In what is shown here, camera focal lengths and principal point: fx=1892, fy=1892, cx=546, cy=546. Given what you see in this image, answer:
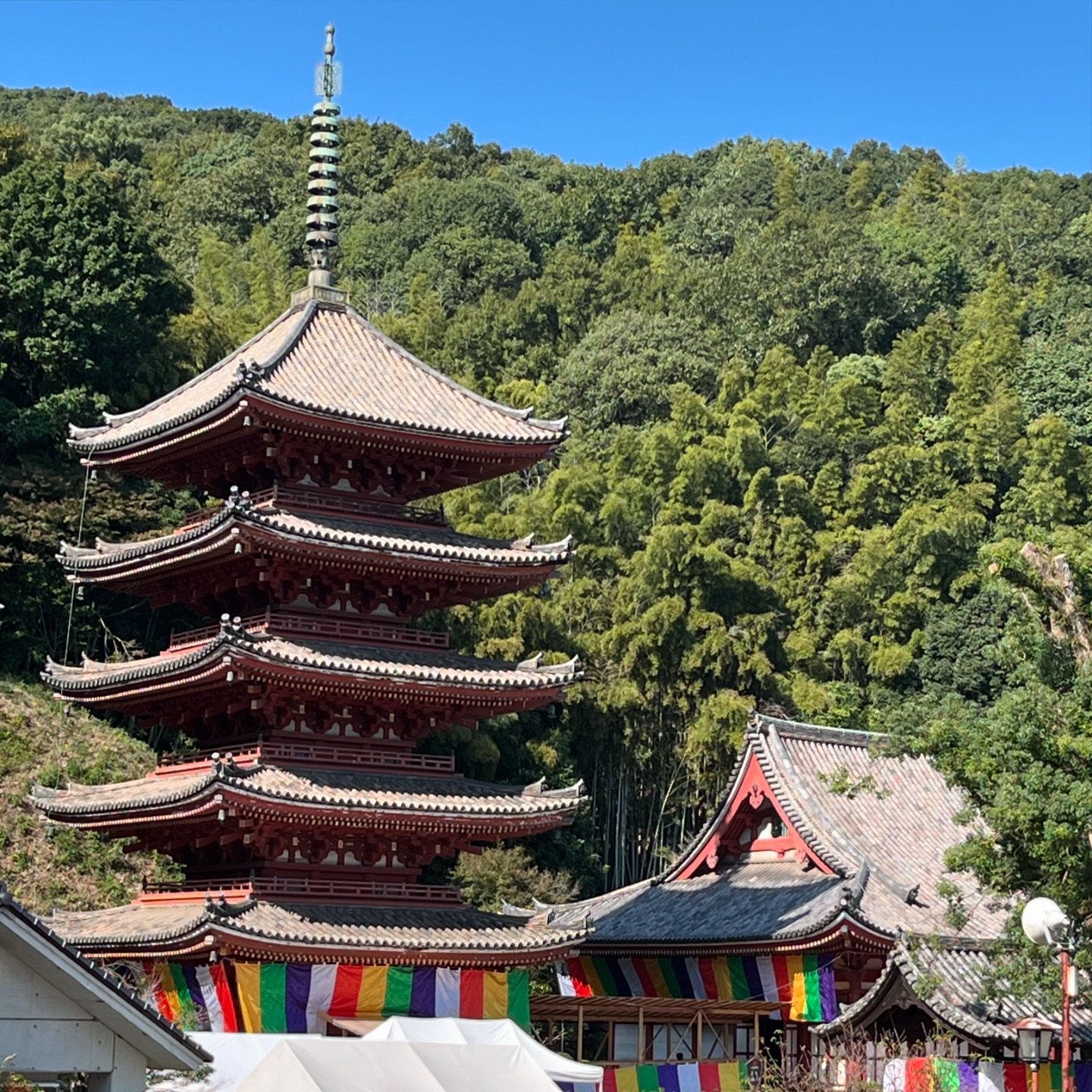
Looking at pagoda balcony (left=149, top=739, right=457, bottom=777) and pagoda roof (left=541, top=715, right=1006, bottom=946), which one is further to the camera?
pagoda roof (left=541, top=715, right=1006, bottom=946)

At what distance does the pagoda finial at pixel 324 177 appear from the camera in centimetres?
3166

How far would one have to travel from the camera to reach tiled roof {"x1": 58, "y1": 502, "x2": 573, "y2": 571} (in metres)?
27.2

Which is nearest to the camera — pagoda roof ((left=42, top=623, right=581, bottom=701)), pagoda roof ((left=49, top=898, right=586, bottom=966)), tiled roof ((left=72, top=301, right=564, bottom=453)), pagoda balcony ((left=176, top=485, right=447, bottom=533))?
pagoda roof ((left=49, top=898, right=586, bottom=966))

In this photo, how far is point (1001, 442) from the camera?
208ft

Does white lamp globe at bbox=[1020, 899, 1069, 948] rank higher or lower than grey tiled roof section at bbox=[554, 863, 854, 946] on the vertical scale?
higher

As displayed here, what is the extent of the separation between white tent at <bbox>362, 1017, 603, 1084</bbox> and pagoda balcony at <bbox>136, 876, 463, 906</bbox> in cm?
336

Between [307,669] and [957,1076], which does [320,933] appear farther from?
[957,1076]

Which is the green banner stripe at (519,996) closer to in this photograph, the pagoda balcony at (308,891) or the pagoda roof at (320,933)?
the pagoda roof at (320,933)

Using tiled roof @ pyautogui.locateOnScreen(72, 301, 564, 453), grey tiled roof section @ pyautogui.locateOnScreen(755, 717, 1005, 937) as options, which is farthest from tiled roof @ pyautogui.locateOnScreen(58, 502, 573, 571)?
Result: grey tiled roof section @ pyautogui.locateOnScreen(755, 717, 1005, 937)

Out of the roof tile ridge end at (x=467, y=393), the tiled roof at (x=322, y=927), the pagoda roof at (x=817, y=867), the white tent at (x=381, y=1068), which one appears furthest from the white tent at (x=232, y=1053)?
the roof tile ridge end at (x=467, y=393)

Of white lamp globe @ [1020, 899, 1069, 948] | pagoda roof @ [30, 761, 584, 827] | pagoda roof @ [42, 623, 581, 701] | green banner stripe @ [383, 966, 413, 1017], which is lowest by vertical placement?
green banner stripe @ [383, 966, 413, 1017]

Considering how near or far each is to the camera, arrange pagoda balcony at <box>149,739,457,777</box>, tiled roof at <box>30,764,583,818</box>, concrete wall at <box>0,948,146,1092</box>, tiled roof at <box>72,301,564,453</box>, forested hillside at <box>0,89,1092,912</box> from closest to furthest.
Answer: concrete wall at <box>0,948,146,1092</box>
tiled roof at <box>30,764,583,818</box>
pagoda balcony at <box>149,739,457,777</box>
tiled roof at <box>72,301,564,453</box>
forested hillside at <box>0,89,1092,912</box>

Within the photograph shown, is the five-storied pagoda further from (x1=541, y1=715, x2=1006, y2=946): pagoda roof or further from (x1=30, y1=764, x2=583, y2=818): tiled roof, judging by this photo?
(x1=541, y1=715, x2=1006, y2=946): pagoda roof

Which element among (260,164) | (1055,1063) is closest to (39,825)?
(1055,1063)
